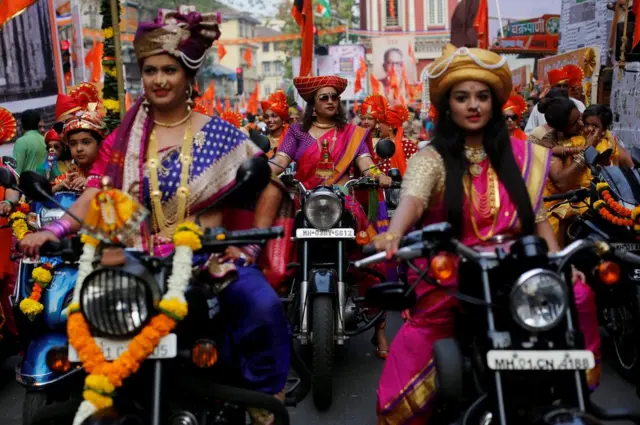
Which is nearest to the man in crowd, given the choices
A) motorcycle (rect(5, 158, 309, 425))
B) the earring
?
the earring

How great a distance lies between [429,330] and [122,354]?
135 centimetres

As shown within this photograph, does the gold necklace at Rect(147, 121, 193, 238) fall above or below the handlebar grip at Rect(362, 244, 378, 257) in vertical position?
above

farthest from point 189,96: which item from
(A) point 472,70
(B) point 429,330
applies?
(B) point 429,330

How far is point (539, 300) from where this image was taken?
2824mm

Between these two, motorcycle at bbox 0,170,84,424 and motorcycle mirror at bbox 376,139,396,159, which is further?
motorcycle mirror at bbox 376,139,396,159

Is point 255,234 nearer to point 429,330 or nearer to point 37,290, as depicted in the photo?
point 429,330

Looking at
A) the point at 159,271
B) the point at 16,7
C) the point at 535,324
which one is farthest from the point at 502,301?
the point at 16,7

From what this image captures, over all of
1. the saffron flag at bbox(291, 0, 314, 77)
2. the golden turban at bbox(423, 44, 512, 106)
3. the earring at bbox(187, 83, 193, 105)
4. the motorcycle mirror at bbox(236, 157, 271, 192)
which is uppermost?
the saffron flag at bbox(291, 0, 314, 77)

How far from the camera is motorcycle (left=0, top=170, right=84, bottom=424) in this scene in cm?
411

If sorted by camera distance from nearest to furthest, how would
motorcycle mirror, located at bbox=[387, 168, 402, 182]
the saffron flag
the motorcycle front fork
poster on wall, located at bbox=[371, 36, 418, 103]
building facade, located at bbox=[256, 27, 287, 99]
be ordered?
the motorcycle front fork
motorcycle mirror, located at bbox=[387, 168, 402, 182]
the saffron flag
poster on wall, located at bbox=[371, 36, 418, 103]
building facade, located at bbox=[256, 27, 287, 99]

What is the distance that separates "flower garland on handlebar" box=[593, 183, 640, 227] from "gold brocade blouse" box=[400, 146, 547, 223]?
201 cm

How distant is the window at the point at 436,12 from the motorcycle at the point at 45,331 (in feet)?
226

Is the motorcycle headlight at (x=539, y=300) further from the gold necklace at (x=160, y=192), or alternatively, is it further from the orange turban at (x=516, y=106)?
the orange turban at (x=516, y=106)

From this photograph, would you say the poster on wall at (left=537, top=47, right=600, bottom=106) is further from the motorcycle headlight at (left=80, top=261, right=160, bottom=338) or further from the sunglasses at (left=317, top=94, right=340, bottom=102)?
the motorcycle headlight at (left=80, top=261, right=160, bottom=338)
